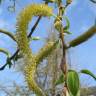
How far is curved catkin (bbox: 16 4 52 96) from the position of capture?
928 mm

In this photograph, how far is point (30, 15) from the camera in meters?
0.94

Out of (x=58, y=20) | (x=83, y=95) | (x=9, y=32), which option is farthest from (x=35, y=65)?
(x=83, y=95)

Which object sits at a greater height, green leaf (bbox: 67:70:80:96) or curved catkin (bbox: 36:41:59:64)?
curved catkin (bbox: 36:41:59:64)

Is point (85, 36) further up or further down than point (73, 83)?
further up

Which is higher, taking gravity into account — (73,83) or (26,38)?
(26,38)

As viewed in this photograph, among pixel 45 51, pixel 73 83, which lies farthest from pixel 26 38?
pixel 73 83

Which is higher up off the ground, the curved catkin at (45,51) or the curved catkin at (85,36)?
the curved catkin at (85,36)

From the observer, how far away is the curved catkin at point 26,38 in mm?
928

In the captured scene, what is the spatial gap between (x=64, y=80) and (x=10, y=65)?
41 centimetres

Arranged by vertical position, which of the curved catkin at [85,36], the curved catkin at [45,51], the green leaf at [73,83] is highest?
the curved catkin at [85,36]

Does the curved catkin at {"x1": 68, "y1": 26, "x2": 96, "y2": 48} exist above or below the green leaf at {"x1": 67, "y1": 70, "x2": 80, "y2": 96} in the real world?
above

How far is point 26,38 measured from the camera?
947 millimetres

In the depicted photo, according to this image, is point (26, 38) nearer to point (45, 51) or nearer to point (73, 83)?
point (45, 51)

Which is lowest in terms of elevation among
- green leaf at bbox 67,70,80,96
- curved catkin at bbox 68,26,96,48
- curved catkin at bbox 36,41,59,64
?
green leaf at bbox 67,70,80,96
